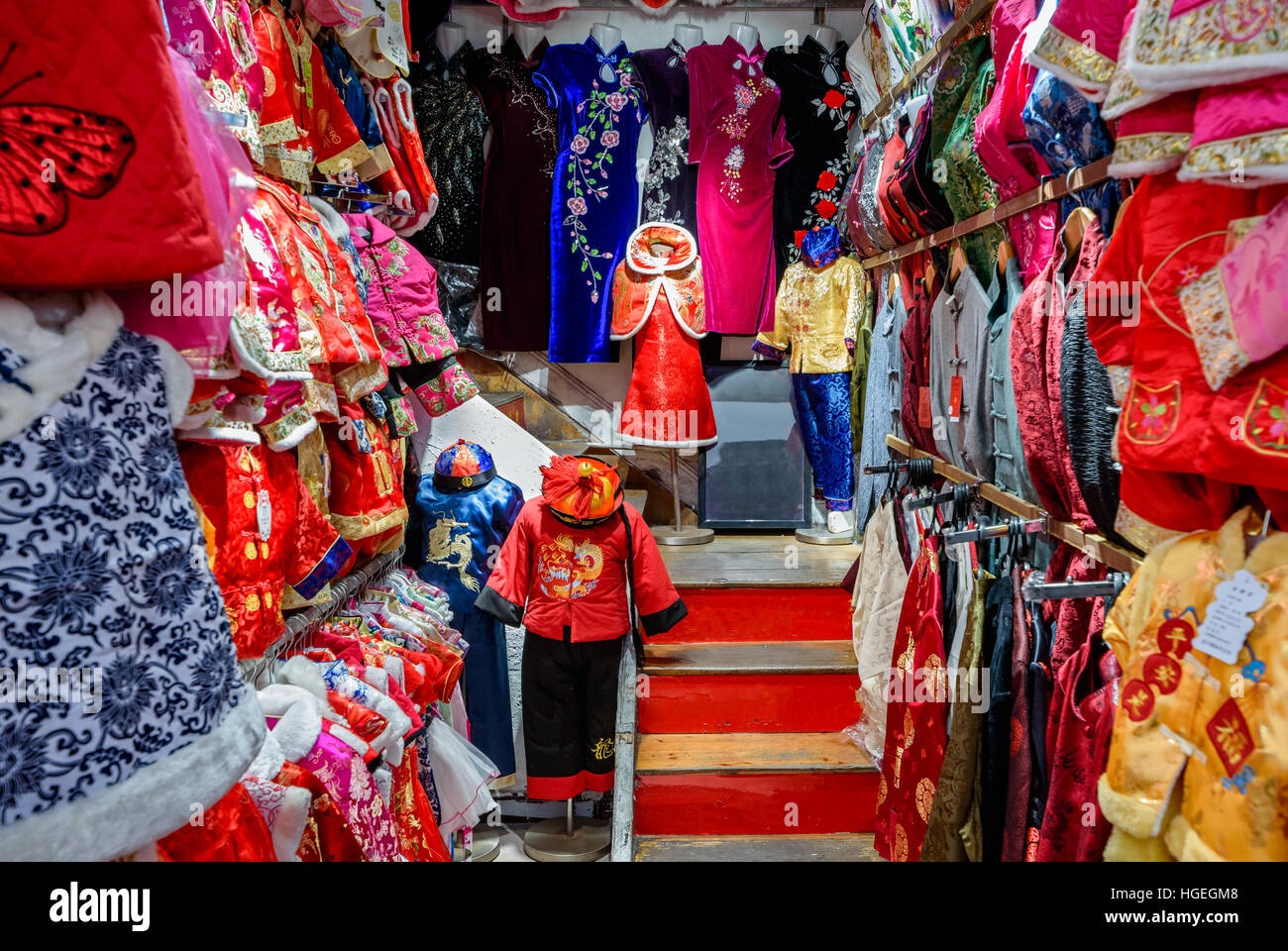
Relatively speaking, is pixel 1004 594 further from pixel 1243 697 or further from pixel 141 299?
pixel 141 299

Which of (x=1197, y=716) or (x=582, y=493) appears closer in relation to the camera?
(x=1197, y=716)

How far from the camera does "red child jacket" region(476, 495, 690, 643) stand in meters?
3.09

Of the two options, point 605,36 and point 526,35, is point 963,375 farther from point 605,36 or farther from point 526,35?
point 526,35

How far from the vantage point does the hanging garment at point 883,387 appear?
122 inches

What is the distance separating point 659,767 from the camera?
2.96 metres

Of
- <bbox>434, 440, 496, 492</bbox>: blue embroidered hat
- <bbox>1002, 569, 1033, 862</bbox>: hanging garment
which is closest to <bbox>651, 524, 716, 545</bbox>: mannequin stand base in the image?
<bbox>434, 440, 496, 492</bbox>: blue embroidered hat

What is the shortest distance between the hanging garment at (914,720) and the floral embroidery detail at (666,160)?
2.57 metres

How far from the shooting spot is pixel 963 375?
2.19 metres

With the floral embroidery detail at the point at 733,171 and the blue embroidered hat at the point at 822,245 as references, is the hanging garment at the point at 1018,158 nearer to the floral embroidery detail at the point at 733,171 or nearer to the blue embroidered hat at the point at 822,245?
the blue embroidered hat at the point at 822,245

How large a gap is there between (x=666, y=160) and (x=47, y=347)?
379cm

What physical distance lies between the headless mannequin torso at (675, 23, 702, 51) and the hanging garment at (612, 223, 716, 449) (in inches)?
41.0

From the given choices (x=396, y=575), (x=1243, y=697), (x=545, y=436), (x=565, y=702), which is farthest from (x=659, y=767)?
(x=1243, y=697)

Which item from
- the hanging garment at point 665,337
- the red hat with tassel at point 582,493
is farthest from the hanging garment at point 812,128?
the red hat with tassel at point 582,493

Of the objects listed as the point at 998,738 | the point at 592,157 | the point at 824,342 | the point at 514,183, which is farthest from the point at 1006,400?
the point at 514,183
